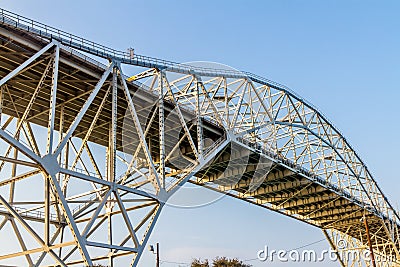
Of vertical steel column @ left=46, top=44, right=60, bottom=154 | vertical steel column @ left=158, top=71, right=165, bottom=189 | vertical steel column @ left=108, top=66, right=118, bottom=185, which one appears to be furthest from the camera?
vertical steel column @ left=158, top=71, right=165, bottom=189

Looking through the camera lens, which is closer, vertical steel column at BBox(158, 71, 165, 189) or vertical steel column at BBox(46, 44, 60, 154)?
vertical steel column at BBox(46, 44, 60, 154)

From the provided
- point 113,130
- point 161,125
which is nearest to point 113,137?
point 113,130

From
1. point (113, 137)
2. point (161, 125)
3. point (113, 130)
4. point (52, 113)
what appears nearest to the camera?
point (52, 113)

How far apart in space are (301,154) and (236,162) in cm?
1158

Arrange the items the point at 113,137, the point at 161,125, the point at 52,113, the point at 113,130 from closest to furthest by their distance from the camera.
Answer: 1. the point at 52,113
2. the point at 113,137
3. the point at 113,130
4. the point at 161,125

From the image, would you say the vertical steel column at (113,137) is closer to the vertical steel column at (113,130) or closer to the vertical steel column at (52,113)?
the vertical steel column at (113,130)

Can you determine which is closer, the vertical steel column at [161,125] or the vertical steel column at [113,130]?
the vertical steel column at [113,130]

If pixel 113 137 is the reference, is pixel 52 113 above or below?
below

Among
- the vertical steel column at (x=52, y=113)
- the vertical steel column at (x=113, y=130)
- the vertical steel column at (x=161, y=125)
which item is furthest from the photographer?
the vertical steel column at (x=161, y=125)

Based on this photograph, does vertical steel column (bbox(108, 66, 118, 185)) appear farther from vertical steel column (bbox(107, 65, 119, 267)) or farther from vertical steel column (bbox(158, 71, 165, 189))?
vertical steel column (bbox(158, 71, 165, 189))

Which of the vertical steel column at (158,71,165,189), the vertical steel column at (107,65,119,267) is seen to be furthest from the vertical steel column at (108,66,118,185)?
the vertical steel column at (158,71,165,189)

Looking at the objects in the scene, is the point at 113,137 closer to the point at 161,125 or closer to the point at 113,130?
the point at 113,130

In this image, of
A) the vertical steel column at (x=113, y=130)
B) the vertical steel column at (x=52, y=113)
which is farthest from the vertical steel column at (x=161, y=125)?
the vertical steel column at (x=52, y=113)

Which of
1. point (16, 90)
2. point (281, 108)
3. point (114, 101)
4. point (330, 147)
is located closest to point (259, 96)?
A: point (281, 108)
